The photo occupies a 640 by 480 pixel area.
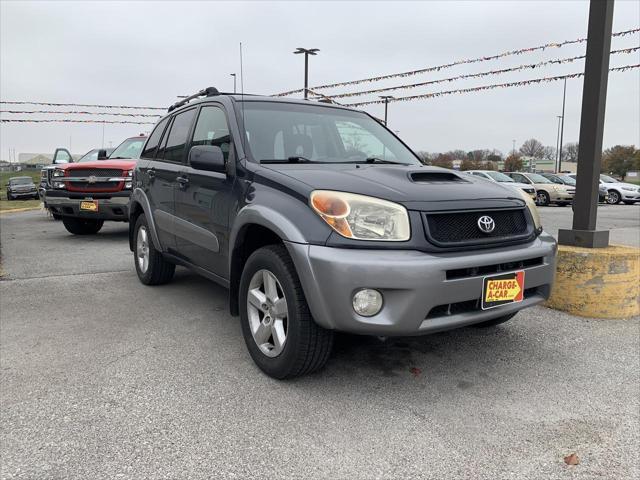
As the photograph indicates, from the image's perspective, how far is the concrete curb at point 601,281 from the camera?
13.9ft

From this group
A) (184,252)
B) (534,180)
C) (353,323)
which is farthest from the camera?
(534,180)

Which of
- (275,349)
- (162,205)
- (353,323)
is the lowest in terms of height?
(275,349)

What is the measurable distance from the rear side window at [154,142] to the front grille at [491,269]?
3519 mm

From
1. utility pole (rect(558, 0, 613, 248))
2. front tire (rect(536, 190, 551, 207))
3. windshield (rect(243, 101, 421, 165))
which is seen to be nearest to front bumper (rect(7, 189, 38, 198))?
front tire (rect(536, 190, 551, 207))

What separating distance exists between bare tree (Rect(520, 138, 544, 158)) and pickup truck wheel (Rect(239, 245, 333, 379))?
90920 mm

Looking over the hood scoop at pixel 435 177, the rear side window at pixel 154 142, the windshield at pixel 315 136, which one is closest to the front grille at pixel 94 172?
the rear side window at pixel 154 142

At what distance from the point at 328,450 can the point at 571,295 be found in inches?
118

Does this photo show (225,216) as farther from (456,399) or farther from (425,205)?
(456,399)

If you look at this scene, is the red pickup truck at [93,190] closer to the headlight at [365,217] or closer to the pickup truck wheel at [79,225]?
the pickup truck wheel at [79,225]

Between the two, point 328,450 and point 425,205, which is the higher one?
point 425,205

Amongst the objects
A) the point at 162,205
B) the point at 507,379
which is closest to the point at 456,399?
the point at 507,379

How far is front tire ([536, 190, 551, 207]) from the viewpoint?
21.3m

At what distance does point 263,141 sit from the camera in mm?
3533

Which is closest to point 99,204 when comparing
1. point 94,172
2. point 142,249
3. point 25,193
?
point 94,172
